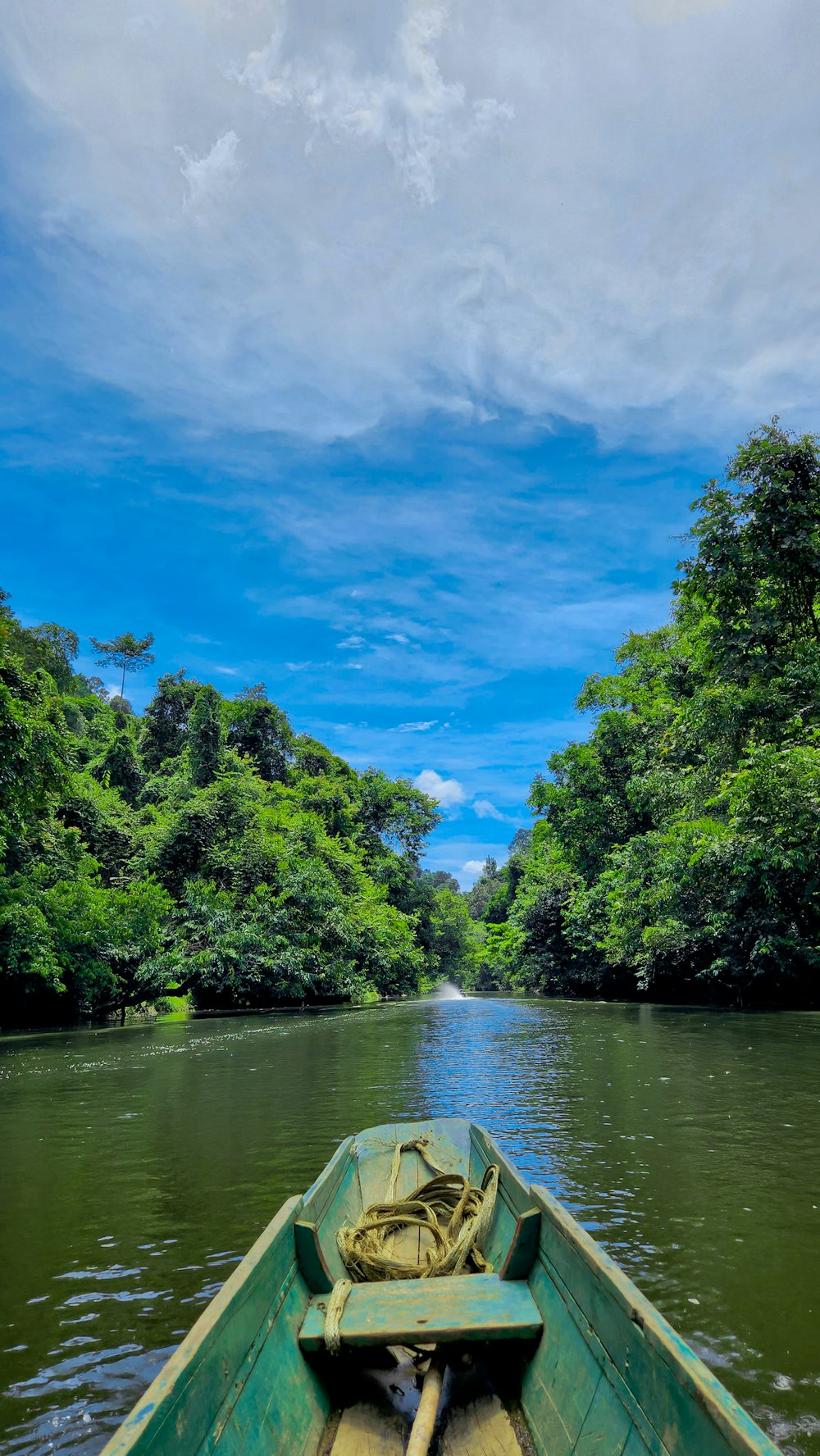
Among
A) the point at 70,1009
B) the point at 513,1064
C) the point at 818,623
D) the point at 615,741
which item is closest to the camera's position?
the point at 513,1064

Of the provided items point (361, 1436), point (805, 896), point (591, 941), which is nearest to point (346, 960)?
point (591, 941)

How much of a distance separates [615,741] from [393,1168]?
2802cm

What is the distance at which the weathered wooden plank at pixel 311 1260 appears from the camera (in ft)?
10.5

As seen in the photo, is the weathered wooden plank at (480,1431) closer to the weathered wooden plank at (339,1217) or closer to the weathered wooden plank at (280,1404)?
the weathered wooden plank at (280,1404)

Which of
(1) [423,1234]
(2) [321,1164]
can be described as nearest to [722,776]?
(2) [321,1164]

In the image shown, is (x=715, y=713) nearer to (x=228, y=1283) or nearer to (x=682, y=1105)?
(x=682, y=1105)

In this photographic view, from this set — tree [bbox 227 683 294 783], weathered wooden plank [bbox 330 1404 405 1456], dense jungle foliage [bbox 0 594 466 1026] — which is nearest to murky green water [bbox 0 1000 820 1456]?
weathered wooden plank [bbox 330 1404 405 1456]

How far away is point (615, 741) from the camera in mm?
31953

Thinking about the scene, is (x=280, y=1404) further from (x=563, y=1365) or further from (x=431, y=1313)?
(x=563, y=1365)

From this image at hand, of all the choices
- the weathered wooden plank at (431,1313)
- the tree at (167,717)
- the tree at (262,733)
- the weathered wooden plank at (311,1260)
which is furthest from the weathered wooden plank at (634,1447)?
the tree at (167,717)

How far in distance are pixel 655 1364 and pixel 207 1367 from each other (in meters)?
1.29

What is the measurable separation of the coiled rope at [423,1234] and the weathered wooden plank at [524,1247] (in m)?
0.34

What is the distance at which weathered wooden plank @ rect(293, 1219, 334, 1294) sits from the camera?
10.5 feet

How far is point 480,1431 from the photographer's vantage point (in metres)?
2.71
